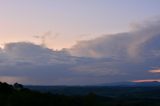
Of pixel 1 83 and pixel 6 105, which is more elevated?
pixel 1 83

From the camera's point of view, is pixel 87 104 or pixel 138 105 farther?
pixel 138 105

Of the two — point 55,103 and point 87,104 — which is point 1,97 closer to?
point 55,103

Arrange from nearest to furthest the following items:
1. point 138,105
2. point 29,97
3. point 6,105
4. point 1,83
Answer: point 6,105
point 29,97
point 1,83
point 138,105

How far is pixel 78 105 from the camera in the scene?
63438 millimetres

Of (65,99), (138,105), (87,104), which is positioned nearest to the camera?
(87,104)

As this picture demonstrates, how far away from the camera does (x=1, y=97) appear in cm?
5969

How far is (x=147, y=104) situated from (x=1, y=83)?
273ft

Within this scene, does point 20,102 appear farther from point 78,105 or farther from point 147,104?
point 147,104

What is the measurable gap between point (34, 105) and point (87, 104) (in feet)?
29.4

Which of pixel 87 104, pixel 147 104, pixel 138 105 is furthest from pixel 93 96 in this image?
pixel 147 104

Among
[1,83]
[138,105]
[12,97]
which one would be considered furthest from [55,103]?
[138,105]

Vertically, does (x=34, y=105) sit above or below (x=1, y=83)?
below

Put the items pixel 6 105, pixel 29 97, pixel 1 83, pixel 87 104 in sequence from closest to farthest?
1. pixel 6 105
2. pixel 29 97
3. pixel 87 104
4. pixel 1 83

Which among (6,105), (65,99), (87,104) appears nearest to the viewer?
(6,105)
